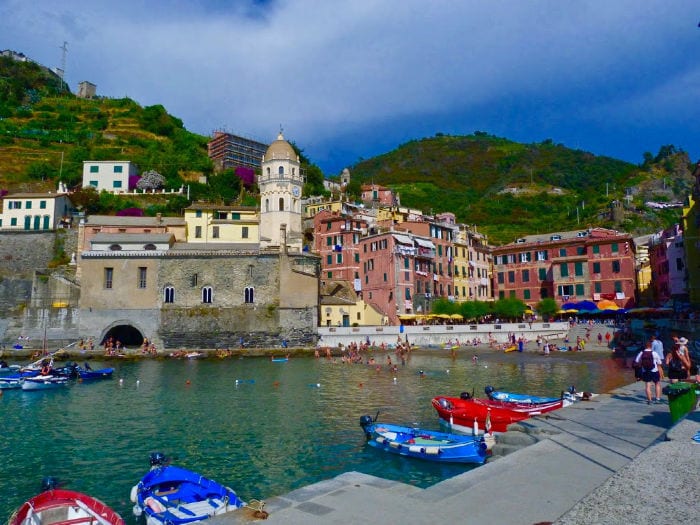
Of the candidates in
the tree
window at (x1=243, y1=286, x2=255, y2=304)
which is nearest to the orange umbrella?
window at (x1=243, y1=286, x2=255, y2=304)

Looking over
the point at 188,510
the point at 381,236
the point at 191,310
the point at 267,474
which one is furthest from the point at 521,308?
the point at 188,510

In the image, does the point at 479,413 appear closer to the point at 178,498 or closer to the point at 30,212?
the point at 178,498

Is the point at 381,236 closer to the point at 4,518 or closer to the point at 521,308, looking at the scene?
the point at 521,308

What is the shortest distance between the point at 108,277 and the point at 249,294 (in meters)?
13.5

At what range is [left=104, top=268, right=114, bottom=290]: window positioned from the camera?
4953 cm

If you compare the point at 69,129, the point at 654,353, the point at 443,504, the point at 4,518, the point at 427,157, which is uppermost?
the point at 427,157

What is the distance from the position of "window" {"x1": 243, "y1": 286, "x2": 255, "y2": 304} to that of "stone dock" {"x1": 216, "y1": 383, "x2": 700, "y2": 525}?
40764mm

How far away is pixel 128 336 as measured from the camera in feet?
175

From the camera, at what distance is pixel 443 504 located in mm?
7504

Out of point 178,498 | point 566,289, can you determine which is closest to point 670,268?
point 566,289

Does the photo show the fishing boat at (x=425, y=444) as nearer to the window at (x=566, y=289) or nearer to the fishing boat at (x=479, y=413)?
the fishing boat at (x=479, y=413)

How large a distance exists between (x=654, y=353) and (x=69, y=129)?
4058 inches

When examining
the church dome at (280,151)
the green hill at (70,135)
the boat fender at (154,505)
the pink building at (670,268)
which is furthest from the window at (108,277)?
the pink building at (670,268)

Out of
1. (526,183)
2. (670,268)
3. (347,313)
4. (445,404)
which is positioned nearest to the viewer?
(445,404)
